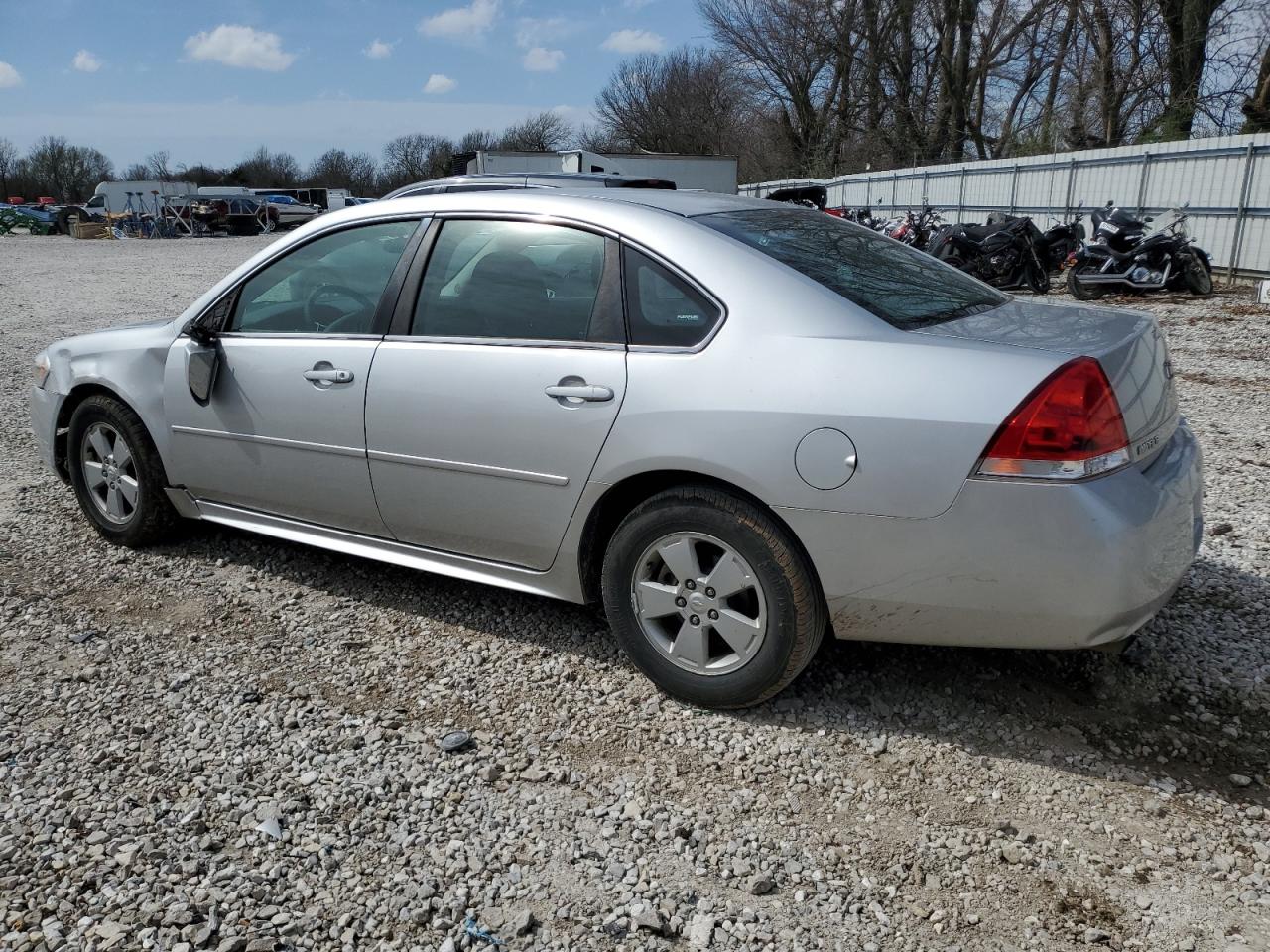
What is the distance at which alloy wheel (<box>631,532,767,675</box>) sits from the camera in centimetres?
300

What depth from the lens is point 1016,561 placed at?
2631 millimetres

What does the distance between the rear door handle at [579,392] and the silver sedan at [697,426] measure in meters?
0.02

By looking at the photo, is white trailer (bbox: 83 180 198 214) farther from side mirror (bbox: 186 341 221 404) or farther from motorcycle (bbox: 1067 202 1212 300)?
side mirror (bbox: 186 341 221 404)

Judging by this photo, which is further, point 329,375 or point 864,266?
point 329,375

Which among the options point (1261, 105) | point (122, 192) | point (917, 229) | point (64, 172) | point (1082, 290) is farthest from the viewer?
point (64, 172)

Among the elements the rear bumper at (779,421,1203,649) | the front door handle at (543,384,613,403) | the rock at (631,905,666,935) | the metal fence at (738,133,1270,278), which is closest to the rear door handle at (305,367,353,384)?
the front door handle at (543,384,613,403)

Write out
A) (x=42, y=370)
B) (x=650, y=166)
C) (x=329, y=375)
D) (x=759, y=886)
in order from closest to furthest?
(x=759, y=886), (x=329, y=375), (x=42, y=370), (x=650, y=166)

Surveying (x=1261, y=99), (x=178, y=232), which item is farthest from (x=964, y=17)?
(x=178, y=232)

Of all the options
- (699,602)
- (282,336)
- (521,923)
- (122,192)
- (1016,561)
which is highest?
(122,192)

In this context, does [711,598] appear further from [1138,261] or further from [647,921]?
[1138,261]

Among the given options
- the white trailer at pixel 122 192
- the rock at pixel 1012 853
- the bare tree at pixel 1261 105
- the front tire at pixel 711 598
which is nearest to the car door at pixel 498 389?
the front tire at pixel 711 598

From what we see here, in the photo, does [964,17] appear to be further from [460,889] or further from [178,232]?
[460,889]

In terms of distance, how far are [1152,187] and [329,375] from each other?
17476 mm

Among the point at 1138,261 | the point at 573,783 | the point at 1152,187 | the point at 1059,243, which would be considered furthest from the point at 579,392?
the point at 1152,187
